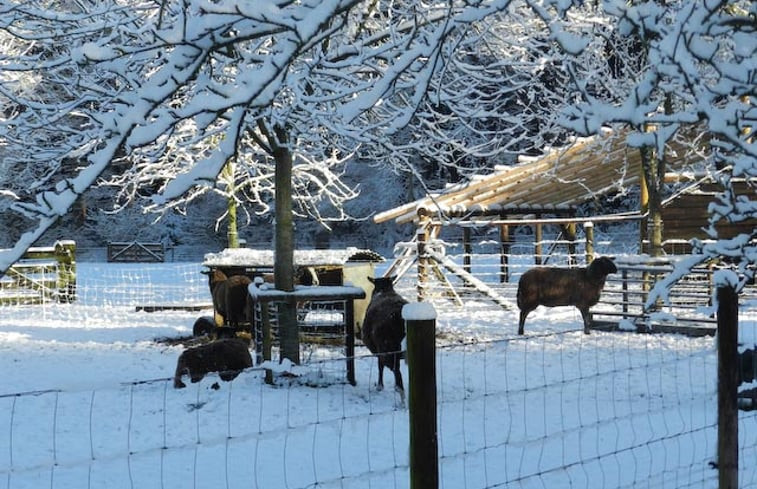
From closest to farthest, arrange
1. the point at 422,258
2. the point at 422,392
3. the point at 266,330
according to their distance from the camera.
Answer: the point at 422,392, the point at 266,330, the point at 422,258

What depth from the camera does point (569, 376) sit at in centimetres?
943

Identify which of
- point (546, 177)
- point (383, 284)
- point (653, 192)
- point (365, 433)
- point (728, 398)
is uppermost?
point (546, 177)

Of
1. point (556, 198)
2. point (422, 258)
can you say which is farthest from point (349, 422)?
point (556, 198)

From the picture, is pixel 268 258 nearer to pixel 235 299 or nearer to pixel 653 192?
pixel 235 299

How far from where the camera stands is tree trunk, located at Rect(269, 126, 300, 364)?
893 cm

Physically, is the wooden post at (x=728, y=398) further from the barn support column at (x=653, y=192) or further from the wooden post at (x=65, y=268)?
the wooden post at (x=65, y=268)

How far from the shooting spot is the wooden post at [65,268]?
19641 millimetres

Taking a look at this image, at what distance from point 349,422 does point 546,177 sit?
10698 millimetres

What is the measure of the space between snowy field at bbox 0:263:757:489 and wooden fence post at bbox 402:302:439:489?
0.91 meters

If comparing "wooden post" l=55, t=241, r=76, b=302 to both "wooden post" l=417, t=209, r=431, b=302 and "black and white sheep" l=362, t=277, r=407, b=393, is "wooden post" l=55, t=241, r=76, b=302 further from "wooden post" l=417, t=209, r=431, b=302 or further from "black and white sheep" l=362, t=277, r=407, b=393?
"black and white sheep" l=362, t=277, r=407, b=393

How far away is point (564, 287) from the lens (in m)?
13.5

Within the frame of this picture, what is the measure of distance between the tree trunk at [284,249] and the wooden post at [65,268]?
11995mm

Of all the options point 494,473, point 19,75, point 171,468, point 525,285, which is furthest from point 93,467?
point 19,75

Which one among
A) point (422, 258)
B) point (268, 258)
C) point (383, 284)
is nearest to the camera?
point (383, 284)
